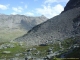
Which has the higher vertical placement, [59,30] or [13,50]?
[59,30]

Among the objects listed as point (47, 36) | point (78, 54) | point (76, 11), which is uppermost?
point (76, 11)

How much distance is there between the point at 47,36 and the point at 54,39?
10901mm

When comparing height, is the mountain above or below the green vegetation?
above

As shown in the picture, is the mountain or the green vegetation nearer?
the green vegetation

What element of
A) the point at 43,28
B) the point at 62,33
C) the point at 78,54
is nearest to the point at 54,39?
the point at 62,33

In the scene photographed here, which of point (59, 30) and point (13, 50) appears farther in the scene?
point (59, 30)

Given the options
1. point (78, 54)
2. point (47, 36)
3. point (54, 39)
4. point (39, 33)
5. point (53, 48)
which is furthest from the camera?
point (39, 33)

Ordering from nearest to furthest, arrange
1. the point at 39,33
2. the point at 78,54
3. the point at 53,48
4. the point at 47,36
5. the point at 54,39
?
1. the point at 78,54
2. the point at 53,48
3. the point at 54,39
4. the point at 47,36
5. the point at 39,33

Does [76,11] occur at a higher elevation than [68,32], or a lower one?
higher

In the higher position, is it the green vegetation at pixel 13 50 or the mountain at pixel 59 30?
the mountain at pixel 59 30

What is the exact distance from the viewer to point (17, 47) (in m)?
136

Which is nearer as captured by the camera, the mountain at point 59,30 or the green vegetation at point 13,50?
the green vegetation at point 13,50

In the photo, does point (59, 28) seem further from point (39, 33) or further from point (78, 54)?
point (78, 54)

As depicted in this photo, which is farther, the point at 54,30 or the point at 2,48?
the point at 54,30
